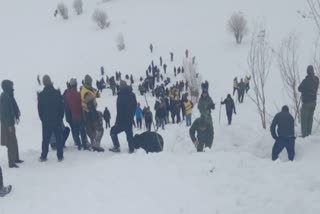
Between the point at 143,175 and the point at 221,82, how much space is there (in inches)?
1109

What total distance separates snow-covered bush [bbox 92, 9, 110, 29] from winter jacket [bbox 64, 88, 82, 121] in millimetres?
37112

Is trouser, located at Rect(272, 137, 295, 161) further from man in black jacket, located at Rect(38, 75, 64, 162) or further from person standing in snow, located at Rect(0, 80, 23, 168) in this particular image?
person standing in snow, located at Rect(0, 80, 23, 168)

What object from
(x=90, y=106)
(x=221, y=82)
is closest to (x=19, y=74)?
(x=221, y=82)

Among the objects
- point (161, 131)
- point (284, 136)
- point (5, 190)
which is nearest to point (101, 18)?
point (161, 131)

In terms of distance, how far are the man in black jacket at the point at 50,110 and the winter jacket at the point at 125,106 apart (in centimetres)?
118

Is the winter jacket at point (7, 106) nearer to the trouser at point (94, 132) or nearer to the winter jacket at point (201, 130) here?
the trouser at point (94, 132)

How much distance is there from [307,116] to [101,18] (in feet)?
122

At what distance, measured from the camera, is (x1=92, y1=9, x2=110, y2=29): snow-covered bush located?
156ft

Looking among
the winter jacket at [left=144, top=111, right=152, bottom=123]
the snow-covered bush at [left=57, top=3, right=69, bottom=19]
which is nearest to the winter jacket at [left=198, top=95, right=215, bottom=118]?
the winter jacket at [left=144, top=111, right=152, bottom=123]

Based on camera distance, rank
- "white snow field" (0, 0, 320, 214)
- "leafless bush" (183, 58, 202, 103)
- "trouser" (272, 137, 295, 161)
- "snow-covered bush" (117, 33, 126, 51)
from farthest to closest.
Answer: "snow-covered bush" (117, 33, 126, 51)
"leafless bush" (183, 58, 202, 103)
"trouser" (272, 137, 295, 161)
"white snow field" (0, 0, 320, 214)

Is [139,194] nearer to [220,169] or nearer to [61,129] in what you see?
[220,169]

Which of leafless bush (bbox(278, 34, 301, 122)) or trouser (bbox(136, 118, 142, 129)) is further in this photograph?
trouser (bbox(136, 118, 142, 129))

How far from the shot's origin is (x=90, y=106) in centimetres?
1127

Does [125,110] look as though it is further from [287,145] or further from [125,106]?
[287,145]
